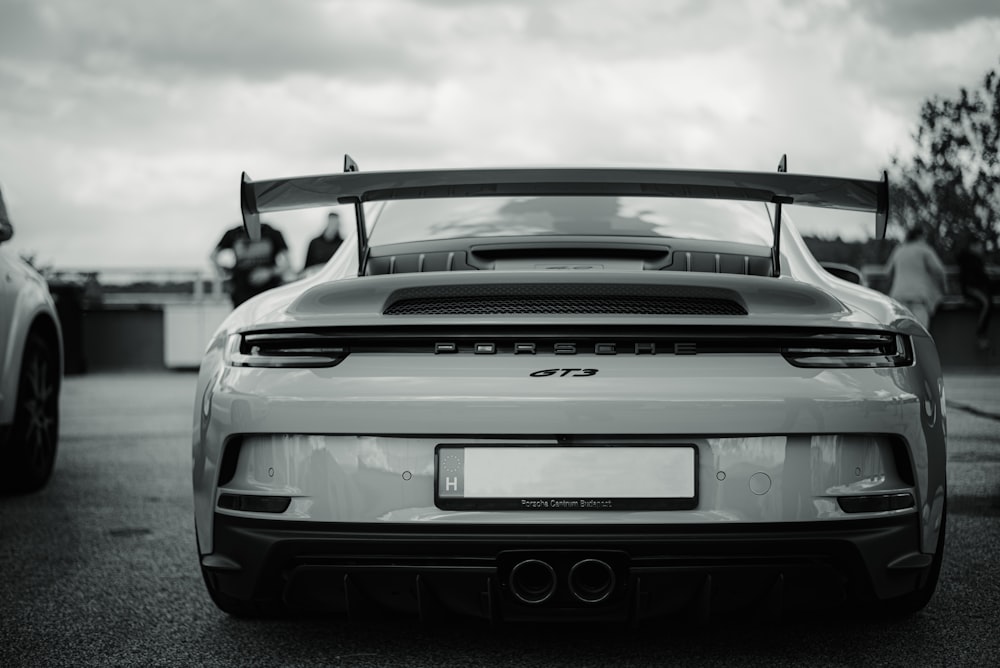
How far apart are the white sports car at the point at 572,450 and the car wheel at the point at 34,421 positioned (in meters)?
3.25

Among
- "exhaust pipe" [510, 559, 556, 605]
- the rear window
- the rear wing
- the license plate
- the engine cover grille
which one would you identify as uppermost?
the rear wing

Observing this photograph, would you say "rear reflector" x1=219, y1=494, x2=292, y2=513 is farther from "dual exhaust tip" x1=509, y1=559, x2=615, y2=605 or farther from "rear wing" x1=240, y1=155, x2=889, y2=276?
"rear wing" x1=240, y1=155, x2=889, y2=276

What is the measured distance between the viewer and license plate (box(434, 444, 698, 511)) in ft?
8.80

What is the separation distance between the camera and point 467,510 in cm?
270

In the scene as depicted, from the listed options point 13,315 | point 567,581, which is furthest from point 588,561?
point 13,315

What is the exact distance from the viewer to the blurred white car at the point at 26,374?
5.51 metres

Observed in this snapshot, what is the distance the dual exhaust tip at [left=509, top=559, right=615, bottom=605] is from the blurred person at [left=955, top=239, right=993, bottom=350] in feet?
59.9

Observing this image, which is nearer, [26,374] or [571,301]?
[571,301]

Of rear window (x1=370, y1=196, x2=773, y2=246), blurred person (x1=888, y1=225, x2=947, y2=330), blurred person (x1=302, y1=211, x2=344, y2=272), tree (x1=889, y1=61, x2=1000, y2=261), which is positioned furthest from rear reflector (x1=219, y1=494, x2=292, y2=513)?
tree (x1=889, y1=61, x2=1000, y2=261)

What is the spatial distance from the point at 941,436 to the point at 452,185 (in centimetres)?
138

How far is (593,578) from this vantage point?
8.98 ft

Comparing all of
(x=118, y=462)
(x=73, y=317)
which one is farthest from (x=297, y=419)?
(x=73, y=317)

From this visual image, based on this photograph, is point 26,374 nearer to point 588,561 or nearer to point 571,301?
point 571,301

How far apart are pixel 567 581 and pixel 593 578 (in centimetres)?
7
